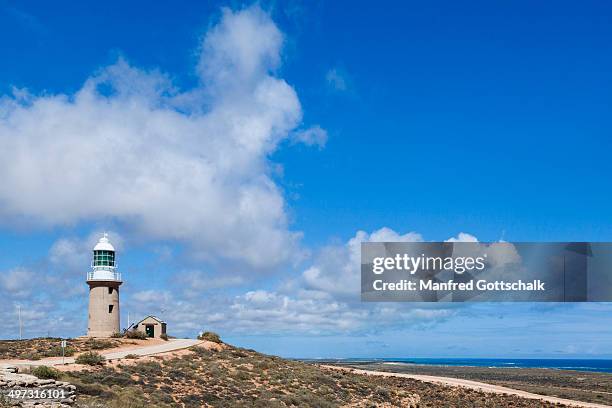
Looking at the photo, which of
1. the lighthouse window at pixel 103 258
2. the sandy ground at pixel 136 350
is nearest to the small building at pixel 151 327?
the sandy ground at pixel 136 350

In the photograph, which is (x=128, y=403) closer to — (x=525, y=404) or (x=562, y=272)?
(x=562, y=272)

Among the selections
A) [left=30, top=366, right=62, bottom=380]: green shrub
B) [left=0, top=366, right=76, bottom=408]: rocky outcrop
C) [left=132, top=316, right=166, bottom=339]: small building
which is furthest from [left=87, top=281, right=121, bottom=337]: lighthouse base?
[left=0, top=366, right=76, bottom=408]: rocky outcrop

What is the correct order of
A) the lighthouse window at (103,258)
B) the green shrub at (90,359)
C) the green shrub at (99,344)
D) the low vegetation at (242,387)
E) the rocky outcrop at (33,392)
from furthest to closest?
the lighthouse window at (103,258) < the green shrub at (99,344) < the green shrub at (90,359) < the low vegetation at (242,387) < the rocky outcrop at (33,392)

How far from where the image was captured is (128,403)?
27.7 m

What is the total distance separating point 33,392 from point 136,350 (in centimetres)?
2099

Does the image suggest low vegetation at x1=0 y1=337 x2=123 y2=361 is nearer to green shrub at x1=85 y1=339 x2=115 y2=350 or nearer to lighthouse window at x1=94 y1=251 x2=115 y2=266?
green shrub at x1=85 y1=339 x2=115 y2=350

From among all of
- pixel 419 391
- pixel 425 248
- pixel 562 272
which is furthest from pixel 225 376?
pixel 562 272

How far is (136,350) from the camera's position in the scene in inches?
1708

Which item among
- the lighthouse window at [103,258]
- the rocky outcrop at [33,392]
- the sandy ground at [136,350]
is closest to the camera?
the rocky outcrop at [33,392]

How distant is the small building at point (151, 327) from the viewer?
54281 mm

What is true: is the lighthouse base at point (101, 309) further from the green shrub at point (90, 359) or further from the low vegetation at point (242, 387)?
the green shrub at point (90, 359)

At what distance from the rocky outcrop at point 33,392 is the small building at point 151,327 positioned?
99.3ft

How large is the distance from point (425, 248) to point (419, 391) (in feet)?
49.4

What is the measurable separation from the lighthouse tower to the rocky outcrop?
2445cm
